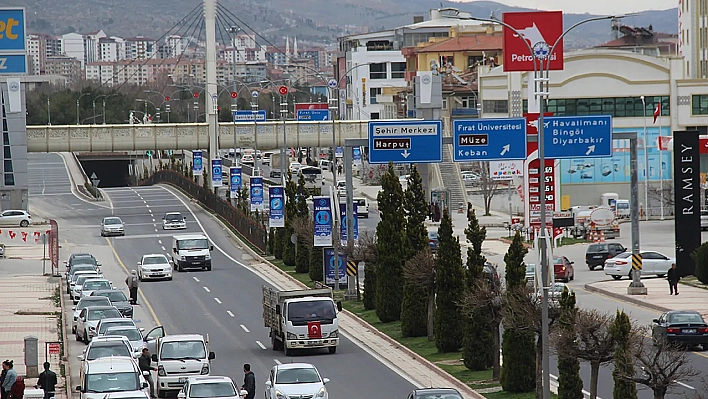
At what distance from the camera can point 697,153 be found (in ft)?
165

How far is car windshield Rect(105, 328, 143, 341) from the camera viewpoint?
35.2m

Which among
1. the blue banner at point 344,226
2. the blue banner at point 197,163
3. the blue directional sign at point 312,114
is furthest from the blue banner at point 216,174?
the blue banner at point 344,226

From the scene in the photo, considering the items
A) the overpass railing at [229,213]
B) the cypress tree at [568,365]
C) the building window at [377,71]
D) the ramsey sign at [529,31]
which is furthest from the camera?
the building window at [377,71]

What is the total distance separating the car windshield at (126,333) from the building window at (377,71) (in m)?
138

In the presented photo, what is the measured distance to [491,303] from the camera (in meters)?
31.2

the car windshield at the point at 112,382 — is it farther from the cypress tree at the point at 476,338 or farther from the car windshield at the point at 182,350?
the cypress tree at the point at 476,338

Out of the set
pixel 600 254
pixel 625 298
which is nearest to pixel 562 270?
pixel 600 254

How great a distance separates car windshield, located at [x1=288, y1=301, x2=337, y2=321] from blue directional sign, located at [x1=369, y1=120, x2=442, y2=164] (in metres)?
9.01

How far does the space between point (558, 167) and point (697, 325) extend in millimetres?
53984

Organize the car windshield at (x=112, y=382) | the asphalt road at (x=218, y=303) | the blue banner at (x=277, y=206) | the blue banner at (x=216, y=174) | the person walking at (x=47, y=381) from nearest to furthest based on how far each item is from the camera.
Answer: the car windshield at (x=112, y=382) < the person walking at (x=47, y=381) < the asphalt road at (x=218, y=303) < the blue banner at (x=277, y=206) < the blue banner at (x=216, y=174)

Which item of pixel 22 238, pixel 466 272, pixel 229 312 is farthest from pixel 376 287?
pixel 22 238

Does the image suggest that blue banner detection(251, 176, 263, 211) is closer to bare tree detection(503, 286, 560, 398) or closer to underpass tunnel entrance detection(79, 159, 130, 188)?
bare tree detection(503, 286, 560, 398)

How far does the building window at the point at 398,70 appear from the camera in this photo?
17150 centimetres

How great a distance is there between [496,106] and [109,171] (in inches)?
3365
